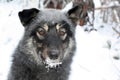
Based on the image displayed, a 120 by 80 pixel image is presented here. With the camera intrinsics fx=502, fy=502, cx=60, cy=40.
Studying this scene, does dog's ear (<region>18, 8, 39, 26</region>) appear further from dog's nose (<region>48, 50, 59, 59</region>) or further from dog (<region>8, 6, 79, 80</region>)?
dog's nose (<region>48, 50, 59, 59</region>)

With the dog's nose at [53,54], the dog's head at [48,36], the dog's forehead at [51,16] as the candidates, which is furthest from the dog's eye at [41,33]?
the dog's nose at [53,54]

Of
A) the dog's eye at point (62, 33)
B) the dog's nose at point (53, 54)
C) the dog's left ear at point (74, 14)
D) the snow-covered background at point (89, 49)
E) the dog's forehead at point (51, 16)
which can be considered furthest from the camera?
the snow-covered background at point (89, 49)

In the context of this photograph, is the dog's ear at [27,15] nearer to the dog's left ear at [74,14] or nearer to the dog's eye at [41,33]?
the dog's eye at [41,33]

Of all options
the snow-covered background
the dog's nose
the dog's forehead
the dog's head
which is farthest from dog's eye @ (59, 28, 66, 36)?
the snow-covered background

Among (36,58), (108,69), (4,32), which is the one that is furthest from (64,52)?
(4,32)

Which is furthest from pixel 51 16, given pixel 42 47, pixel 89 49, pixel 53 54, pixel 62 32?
pixel 89 49

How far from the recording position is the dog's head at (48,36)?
645cm

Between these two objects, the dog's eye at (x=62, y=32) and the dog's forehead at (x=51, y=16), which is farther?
the dog's forehead at (x=51, y=16)

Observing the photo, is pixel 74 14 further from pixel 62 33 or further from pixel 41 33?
pixel 41 33

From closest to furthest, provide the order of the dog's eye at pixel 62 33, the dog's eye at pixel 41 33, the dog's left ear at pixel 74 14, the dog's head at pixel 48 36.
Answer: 1. the dog's head at pixel 48 36
2. the dog's eye at pixel 41 33
3. the dog's eye at pixel 62 33
4. the dog's left ear at pixel 74 14

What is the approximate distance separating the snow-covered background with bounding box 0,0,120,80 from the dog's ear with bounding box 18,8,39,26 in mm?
1960

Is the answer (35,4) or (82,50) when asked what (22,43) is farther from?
(35,4)

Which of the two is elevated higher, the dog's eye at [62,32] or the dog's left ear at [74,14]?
the dog's left ear at [74,14]

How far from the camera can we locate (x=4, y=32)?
11734 mm
